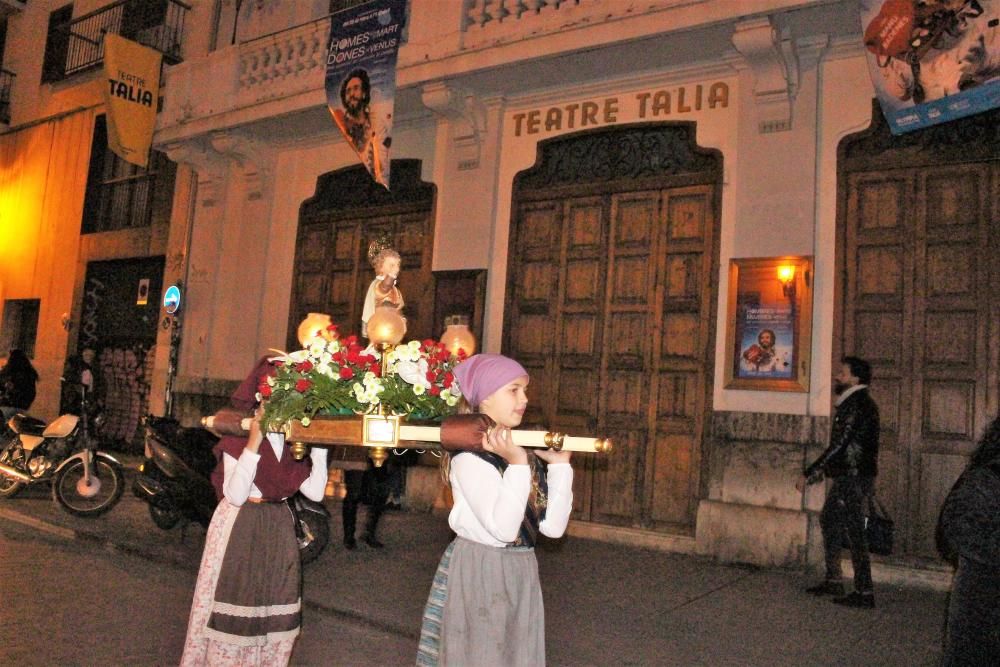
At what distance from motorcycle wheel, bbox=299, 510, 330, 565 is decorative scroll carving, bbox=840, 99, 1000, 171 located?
6162 mm

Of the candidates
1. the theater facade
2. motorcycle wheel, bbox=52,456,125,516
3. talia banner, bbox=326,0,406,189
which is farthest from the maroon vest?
motorcycle wheel, bbox=52,456,125,516

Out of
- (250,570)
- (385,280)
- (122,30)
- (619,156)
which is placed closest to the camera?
(250,570)

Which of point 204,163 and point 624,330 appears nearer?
point 624,330

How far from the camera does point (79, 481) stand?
888 centimetres

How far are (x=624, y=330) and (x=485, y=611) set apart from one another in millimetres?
6821

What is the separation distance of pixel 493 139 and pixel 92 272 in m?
9.91

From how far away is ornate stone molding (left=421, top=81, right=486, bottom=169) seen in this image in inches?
399

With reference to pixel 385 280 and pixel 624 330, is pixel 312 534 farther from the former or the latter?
pixel 624 330

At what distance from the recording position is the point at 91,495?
8.88 metres

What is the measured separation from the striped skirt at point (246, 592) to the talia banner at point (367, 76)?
622 centimetres

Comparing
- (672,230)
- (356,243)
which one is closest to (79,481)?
(356,243)

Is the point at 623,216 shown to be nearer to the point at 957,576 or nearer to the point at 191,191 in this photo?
the point at 957,576

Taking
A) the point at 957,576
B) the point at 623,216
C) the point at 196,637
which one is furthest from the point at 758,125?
the point at 196,637

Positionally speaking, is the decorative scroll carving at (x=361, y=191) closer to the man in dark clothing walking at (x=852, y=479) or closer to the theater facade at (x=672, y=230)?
the theater facade at (x=672, y=230)
